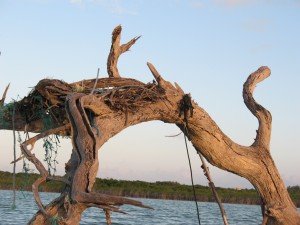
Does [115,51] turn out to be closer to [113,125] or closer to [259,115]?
[113,125]

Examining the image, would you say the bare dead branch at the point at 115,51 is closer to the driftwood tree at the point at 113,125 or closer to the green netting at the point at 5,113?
the driftwood tree at the point at 113,125

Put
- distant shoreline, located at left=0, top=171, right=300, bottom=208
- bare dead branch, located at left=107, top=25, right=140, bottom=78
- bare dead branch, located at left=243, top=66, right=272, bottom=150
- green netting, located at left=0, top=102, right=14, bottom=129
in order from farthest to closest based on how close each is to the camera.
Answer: distant shoreline, located at left=0, top=171, right=300, bottom=208
bare dead branch, located at left=243, top=66, right=272, bottom=150
bare dead branch, located at left=107, top=25, right=140, bottom=78
green netting, located at left=0, top=102, right=14, bottom=129

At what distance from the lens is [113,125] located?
671cm

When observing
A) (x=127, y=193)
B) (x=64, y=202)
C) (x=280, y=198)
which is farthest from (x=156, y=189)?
(x=64, y=202)

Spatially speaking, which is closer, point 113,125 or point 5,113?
point 113,125

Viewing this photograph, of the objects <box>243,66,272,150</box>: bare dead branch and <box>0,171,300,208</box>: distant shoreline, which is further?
<box>0,171,300,208</box>: distant shoreline

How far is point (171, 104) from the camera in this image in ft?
24.3

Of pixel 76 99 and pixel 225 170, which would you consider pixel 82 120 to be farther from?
pixel 225 170

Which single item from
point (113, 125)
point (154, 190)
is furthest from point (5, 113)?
point (154, 190)

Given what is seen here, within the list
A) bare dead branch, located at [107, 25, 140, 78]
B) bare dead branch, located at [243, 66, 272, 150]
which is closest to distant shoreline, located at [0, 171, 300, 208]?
bare dead branch, located at [243, 66, 272, 150]

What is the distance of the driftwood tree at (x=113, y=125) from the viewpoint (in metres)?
5.55

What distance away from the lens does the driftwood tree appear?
18.2ft

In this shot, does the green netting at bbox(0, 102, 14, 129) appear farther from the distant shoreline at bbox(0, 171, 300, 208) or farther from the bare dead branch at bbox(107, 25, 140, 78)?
the distant shoreline at bbox(0, 171, 300, 208)

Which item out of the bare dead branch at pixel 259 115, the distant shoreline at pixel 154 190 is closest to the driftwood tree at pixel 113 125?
the bare dead branch at pixel 259 115
